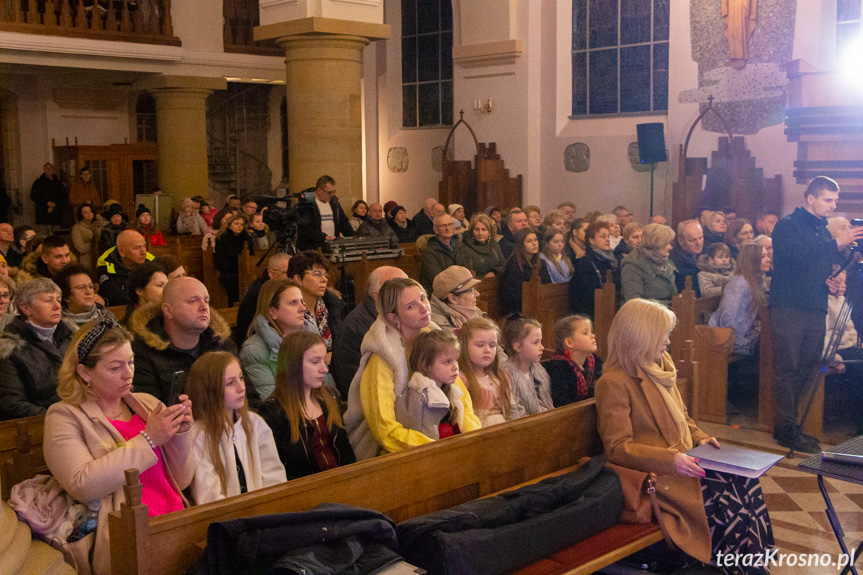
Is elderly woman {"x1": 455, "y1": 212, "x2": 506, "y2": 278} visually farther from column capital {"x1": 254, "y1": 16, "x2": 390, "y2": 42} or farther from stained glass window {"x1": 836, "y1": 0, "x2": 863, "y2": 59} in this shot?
stained glass window {"x1": 836, "y1": 0, "x2": 863, "y2": 59}

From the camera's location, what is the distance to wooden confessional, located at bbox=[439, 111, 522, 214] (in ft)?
41.2

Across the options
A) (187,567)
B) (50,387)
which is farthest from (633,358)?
(50,387)

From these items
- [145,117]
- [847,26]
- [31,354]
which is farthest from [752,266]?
[145,117]

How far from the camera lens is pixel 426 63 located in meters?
14.5

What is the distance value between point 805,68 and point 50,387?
28.5 feet

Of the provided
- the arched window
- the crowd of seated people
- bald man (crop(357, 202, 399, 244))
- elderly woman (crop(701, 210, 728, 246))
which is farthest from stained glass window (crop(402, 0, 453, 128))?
the crowd of seated people

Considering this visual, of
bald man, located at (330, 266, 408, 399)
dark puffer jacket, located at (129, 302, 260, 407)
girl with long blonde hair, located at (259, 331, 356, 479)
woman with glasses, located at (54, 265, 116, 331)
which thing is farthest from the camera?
woman with glasses, located at (54, 265, 116, 331)

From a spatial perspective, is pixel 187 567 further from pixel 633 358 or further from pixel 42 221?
pixel 42 221

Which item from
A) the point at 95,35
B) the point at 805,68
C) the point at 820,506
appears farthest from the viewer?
the point at 95,35

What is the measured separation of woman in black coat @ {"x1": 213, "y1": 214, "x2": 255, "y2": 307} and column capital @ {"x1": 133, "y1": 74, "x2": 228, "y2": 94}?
7.20 m

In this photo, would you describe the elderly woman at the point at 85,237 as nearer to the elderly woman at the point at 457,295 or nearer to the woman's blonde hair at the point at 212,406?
the elderly woman at the point at 457,295

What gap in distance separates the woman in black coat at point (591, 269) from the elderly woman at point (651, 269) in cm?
34

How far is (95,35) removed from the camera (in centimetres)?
1253

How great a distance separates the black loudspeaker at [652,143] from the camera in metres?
11.2
